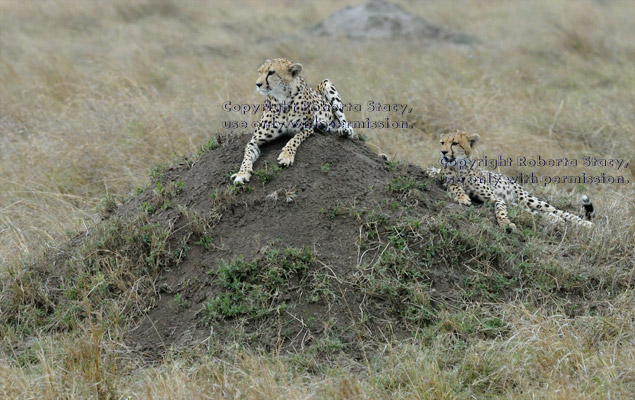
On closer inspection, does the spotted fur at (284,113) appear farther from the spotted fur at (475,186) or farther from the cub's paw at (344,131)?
the spotted fur at (475,186)

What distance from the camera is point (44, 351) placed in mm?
3938

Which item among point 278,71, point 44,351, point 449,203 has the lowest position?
point 44,351

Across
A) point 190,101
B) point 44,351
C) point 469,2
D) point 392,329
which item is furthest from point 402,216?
point 469,2

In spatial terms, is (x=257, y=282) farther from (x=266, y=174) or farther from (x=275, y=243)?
(x=266, y=174)

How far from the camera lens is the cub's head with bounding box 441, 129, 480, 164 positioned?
5258 mm

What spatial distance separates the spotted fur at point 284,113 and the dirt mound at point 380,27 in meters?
7.75

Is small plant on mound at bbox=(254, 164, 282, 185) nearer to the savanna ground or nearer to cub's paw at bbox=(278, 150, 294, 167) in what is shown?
cub's paw at bbox=(278, 150, 294, 167)

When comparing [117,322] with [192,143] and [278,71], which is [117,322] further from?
[192,143]

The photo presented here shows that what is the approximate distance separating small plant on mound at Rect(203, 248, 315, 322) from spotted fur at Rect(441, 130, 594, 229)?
1.42 meters

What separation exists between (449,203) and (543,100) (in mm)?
4311

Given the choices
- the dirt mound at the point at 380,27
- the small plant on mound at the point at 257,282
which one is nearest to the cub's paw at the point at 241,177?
the small plant on mound at the point at 257,282

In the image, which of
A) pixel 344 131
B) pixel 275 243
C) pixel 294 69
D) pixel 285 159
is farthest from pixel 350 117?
pixel 275 243

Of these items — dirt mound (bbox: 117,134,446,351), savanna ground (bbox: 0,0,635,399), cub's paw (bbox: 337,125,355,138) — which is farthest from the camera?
cub's paw (bbox: 337,125,355,138)

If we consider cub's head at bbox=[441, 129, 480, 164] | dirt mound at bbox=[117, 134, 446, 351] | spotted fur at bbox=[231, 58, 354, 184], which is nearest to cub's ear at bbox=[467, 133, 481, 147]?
cub's head at bbox=[441, 129, 480, 164]
